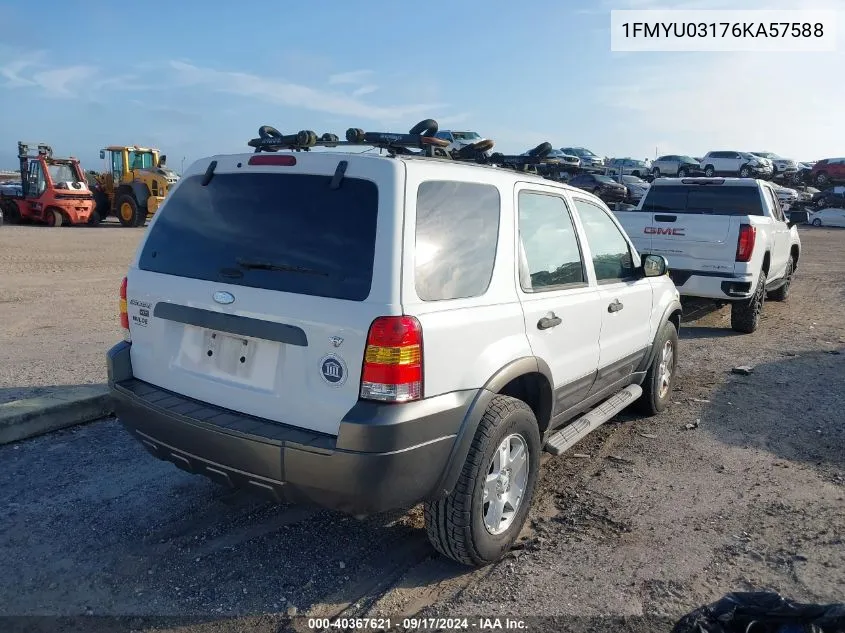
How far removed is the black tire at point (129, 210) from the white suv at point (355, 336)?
21433 millimetres

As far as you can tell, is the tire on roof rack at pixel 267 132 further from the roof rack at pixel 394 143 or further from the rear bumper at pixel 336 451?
the rear bumper at pixel 336 451

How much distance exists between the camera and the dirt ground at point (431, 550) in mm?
3045

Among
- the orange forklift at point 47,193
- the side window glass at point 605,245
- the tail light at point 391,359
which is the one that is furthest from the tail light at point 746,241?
the orange forklift at point 47,193

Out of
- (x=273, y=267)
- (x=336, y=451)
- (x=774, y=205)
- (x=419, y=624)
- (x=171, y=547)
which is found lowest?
(x=419, y=624)

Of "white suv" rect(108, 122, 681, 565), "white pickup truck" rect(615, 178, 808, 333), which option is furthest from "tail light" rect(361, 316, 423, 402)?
"white pickup truck" rect(615, 178, 808, 333)

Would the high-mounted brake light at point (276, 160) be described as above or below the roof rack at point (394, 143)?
below

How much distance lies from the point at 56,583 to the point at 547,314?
8.83 ft

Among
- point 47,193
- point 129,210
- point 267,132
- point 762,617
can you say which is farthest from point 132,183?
point 762,617

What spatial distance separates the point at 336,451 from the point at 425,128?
1.99 metres

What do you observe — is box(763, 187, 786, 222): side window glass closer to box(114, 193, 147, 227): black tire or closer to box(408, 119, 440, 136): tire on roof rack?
box(408, 119, 440, 136): tire on roof rack

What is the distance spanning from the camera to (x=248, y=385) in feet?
9.97

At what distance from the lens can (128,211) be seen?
23.6 metres

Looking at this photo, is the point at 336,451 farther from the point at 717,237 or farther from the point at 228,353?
the point at 717,237

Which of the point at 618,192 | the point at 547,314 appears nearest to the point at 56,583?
the point at 547,314
